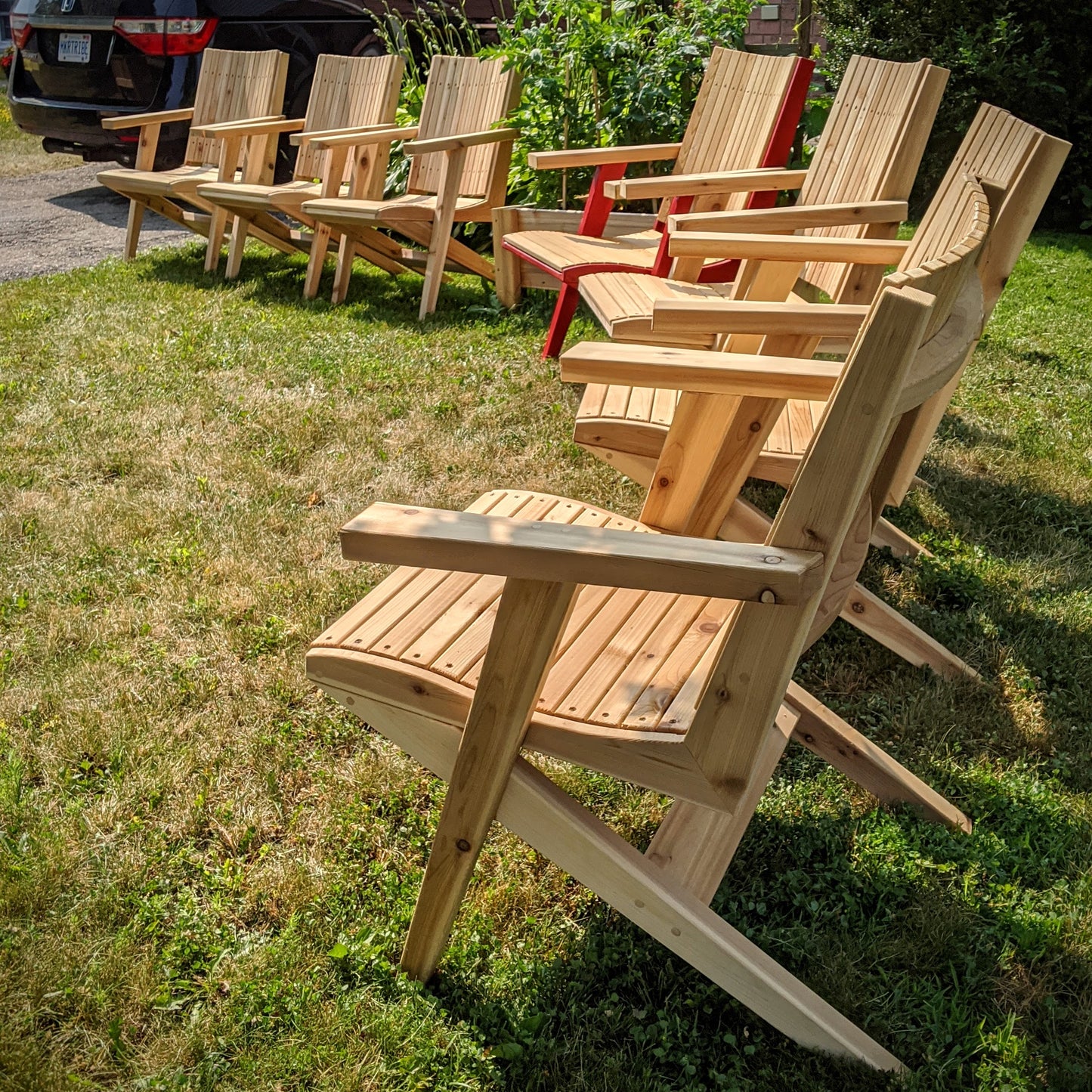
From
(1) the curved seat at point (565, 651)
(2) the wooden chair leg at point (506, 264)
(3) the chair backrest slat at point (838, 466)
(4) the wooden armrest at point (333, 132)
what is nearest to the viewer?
(3) the chair backrest slat at point (838, 466)

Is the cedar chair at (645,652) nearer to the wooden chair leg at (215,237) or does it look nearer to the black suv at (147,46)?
the wooden chair leg at (215,237)

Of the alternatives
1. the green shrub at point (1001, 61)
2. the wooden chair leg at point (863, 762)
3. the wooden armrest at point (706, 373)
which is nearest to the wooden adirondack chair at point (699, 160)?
the wooden chair leg at point (863, 762)

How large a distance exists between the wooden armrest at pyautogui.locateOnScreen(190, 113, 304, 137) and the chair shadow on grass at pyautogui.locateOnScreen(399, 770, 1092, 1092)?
17.7 ft

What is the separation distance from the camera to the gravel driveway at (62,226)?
6.80m

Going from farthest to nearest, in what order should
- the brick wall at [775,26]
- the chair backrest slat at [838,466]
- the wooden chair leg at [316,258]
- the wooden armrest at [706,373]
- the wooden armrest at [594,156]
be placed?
the brick wall at [775,26]
the wooden chair leg at [316,258]
the wooden armrest at [594,156]
the wooden armrest at [706,373]
the chair backrest slat at [838,466]

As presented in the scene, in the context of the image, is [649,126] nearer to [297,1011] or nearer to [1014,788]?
[1014,788]

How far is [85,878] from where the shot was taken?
6.73 ft

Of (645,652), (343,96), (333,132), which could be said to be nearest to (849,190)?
(645,652)

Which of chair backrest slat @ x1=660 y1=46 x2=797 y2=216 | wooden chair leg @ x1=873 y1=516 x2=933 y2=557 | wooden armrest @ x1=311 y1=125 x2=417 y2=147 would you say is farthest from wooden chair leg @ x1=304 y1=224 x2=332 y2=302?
wooden chair leg @ x1=873 y1=516 x2=933 y2=557

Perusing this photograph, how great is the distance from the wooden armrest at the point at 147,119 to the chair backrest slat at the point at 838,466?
6.33m

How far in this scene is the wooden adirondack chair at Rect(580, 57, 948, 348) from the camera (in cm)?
315

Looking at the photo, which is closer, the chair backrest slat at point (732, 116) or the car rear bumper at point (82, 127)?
the chair backrest slat at point (732, 116)

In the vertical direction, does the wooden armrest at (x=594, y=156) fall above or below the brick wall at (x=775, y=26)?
below

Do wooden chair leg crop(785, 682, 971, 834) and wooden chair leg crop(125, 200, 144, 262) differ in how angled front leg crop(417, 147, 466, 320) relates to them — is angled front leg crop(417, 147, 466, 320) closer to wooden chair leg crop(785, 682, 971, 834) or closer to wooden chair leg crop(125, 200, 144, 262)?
wooden chair leg crop(125, 200, 144, 262)
